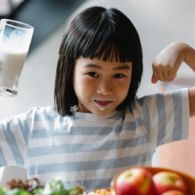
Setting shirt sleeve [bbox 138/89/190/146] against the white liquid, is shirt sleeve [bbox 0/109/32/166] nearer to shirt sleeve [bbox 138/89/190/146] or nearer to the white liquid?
the white liquid

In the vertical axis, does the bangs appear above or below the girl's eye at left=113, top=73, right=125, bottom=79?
above

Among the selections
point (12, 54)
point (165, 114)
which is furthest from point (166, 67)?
point (12, 54)

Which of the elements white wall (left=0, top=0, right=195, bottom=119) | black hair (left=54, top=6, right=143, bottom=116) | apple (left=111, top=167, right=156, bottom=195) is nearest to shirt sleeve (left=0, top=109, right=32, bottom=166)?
black hair (left=54, top=6, right=143, bottom=116)

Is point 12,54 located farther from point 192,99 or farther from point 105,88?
point 192,99

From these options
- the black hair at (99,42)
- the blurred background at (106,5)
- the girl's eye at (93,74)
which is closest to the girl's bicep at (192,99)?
the black hair at (99,42)

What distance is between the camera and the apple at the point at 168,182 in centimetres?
67

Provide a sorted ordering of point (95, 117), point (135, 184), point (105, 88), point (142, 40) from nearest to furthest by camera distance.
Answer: point (135, 184) → point (105, 88) → point (95, 117) → point (142, 40)

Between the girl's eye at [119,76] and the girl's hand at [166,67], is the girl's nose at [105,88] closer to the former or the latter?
the girl's eye at [119,76]

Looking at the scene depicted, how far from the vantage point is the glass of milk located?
3.16 ft

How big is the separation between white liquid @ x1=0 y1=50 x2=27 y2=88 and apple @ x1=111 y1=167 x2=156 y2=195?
41cm

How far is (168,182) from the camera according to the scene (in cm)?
68

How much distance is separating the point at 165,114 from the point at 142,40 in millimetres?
574

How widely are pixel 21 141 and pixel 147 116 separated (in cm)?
30

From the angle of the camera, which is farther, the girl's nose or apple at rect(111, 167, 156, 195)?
the girl's nose
